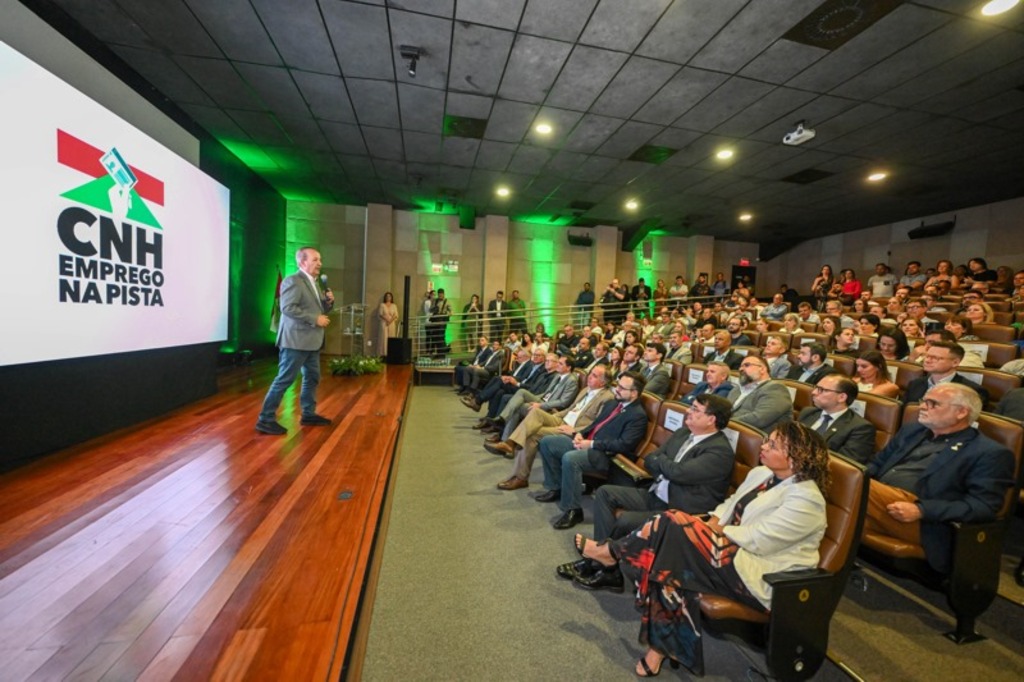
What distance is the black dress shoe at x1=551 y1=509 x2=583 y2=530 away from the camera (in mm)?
2572

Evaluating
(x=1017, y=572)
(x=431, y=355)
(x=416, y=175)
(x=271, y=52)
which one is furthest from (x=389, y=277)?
(x=1017, y=572)

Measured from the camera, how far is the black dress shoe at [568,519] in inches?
101

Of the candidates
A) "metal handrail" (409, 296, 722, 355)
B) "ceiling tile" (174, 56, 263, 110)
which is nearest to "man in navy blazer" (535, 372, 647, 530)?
"ceiling tile" (174, 56, 263, 110)

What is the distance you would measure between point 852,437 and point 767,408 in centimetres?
48

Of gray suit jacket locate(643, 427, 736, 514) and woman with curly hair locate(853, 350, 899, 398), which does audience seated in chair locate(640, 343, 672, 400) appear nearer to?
woman with curly hair locate(853, 350, 899, 398)

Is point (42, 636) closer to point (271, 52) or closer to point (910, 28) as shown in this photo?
point (271, 52)

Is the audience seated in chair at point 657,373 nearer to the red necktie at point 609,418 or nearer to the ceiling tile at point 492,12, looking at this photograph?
the red necktie at point 609,418

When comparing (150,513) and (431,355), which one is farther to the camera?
(431,355)

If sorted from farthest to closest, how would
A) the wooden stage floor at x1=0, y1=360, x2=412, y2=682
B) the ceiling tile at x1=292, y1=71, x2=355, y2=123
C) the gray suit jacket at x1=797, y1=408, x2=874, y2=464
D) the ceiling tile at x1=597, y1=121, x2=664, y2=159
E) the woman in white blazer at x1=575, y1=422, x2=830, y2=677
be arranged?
the ceiling tile at x1=597, y1=121, x2=664, y2=159 → the ceiling tile at x1=292, y1=71, x2=355, y2=123 → the gray suit jacket at x1=797, y1=408, x2=874, y2=464 → the woman in white blazer at x1=575, y1=422, x2=830, y2=677 → the wooden stage floor at x1=0, y1=360, x2=412, y2=682

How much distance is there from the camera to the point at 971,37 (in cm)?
338

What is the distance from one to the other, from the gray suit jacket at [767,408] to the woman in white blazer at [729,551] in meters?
1.10

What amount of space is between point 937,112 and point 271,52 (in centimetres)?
700

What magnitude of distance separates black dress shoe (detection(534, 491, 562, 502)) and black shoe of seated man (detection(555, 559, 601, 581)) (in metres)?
0.82

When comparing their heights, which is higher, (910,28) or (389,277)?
(910,28)
